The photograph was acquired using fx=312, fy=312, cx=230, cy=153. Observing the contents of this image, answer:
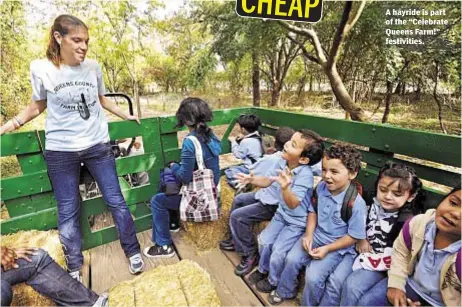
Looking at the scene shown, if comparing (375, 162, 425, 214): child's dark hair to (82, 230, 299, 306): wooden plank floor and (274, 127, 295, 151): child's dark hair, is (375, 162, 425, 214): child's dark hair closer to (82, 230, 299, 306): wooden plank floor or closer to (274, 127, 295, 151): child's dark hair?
(274, 127, 295, 151): child's dark hair

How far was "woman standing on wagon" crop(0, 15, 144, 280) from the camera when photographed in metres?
1.90

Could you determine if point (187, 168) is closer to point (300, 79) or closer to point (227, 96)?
point (227, 96)

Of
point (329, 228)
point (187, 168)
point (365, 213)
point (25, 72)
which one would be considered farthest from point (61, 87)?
point (25, 72)

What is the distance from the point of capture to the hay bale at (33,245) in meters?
1.85

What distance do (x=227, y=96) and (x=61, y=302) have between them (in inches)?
631

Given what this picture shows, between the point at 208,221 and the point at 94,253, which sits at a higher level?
the point at 208,221

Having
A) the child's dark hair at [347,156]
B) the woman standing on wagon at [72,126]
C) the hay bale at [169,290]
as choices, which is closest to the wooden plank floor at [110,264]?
the woman standing on wagon at [72,126]

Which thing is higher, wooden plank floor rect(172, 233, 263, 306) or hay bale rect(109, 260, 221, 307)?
hay bale rect(109, 260, 221, 307)

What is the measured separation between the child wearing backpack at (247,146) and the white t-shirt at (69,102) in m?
1.22

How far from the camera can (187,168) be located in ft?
7.34

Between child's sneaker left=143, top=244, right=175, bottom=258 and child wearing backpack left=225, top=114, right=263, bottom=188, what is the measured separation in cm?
83

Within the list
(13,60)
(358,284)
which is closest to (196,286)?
(358,284)

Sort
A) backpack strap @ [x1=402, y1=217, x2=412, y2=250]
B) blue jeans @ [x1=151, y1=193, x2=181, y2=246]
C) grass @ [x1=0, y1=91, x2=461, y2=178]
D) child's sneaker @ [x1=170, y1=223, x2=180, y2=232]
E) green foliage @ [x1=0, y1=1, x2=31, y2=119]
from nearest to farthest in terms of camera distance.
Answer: backpack strap @ [x1=402, y1=217, x2=412, y2=250] → blue jeans @ [x1=151, y1=193, x2=181, y2=246] → child's sneaker @ [x1=170, y1=223, x2=180, y2=232] → green foliage @ [x1=0, y1=1, x2=31, y2=119] → grass @ [x1=0, y1=91, x2=461, y2=178]

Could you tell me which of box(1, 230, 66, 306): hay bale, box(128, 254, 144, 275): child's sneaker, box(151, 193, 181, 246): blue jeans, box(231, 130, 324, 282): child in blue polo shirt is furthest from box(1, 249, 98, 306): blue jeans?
box(231, 130, 324, 282): child in blue polo shirt
